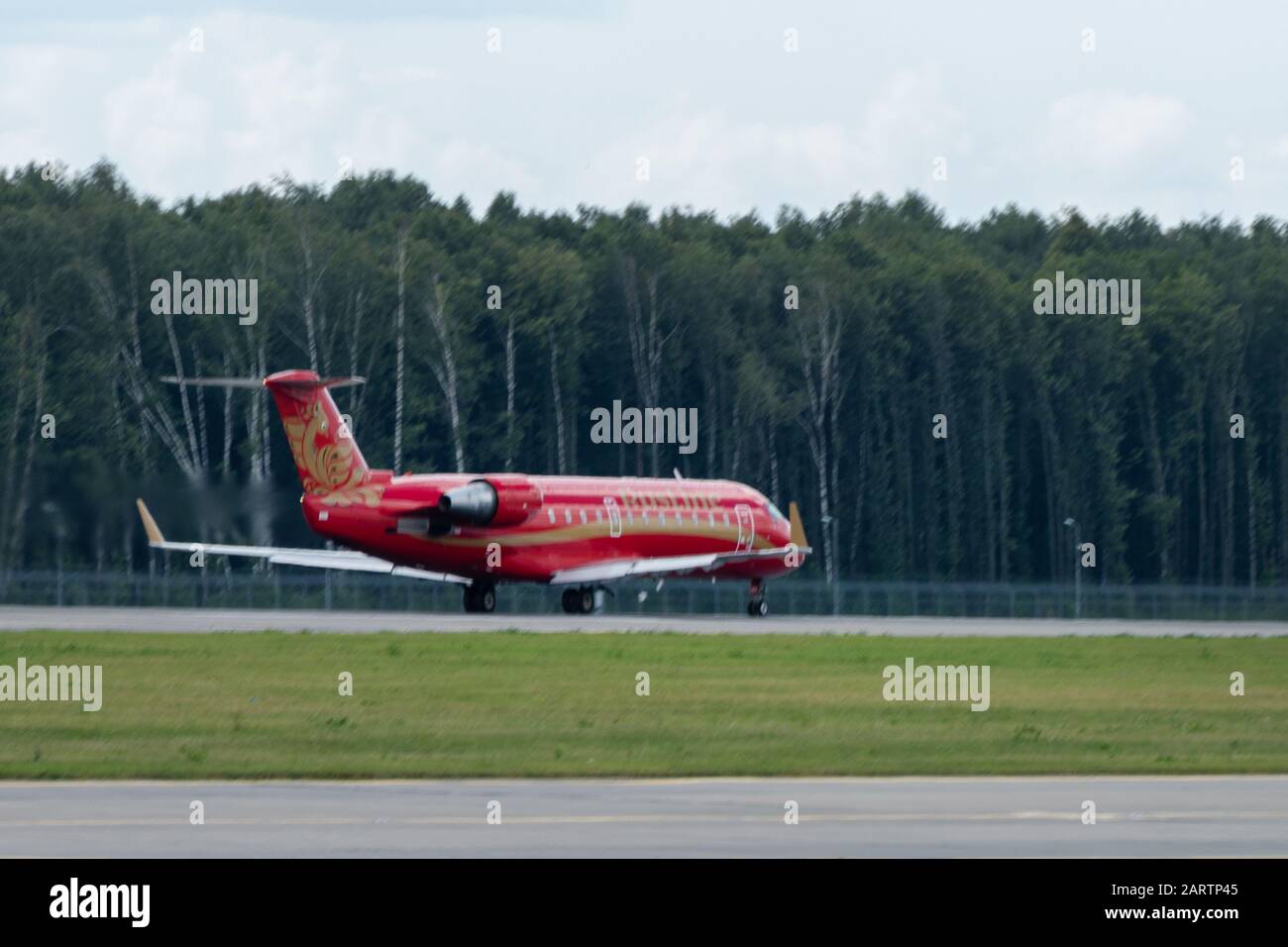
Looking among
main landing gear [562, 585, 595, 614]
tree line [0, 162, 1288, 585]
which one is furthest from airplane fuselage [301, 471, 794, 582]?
tree line [0, 162, 1288, 585]

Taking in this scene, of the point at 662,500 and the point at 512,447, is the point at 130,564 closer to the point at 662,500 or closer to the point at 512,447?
the point at 662,500

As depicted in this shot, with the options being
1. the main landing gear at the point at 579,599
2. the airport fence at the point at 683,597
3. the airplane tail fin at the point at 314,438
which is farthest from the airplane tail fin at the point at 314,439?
the airport fence at the point at 683,597

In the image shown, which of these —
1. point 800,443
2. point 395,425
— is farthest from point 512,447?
point 800,443

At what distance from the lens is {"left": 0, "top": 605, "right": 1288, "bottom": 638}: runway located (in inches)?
2126

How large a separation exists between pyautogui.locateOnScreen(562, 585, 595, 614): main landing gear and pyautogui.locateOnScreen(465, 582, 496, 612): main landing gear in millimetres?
2390

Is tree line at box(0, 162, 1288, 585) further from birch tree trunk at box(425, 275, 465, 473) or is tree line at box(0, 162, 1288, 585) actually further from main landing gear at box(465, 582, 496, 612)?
main landing gear at box(465, 582, 496, 612)

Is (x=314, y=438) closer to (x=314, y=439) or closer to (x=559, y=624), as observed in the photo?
(x=314, y=439)

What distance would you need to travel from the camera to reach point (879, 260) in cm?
12262

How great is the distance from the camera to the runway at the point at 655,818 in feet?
59.2

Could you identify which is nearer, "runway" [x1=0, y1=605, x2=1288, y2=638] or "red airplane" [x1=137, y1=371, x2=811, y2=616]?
Result: "runway" [x1=0, y1=605, x2=1288, y2=638]

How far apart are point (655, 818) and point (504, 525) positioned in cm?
4268

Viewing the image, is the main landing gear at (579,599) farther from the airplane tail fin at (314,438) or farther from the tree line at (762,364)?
the tree line at (762,364)

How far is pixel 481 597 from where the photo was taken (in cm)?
6631

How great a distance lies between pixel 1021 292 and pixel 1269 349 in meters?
13.9
